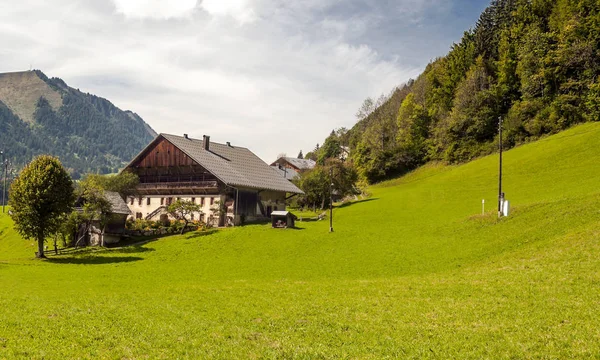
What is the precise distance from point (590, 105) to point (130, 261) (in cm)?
8245

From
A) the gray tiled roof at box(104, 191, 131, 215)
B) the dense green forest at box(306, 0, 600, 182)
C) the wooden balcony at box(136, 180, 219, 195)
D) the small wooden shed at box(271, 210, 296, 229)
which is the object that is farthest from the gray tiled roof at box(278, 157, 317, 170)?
the small wooden shed at box(271, 210, 296, 229)

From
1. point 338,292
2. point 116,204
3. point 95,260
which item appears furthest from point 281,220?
point 338,292

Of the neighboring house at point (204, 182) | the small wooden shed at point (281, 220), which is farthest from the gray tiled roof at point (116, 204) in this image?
the small wooden shed at point (281, 220)

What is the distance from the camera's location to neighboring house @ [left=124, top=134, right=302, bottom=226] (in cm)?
6506

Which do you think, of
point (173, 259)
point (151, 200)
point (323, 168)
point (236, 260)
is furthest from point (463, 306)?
point (323, 168)

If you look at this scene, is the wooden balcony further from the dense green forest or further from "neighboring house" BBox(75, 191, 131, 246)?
the dense green forest

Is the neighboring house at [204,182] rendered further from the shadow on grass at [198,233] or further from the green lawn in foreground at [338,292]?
the green lawn in foreground at [338,292]

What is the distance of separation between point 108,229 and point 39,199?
1272 centimetres

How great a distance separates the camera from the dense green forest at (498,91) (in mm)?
89688

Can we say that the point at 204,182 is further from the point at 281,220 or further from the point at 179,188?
the point at 281,220

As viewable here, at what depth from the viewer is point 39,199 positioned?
46469mm

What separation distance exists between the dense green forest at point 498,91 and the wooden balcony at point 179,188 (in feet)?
208

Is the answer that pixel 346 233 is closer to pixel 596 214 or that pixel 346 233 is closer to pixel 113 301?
pixel 596 214

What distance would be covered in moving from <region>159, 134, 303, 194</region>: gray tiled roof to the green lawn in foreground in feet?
42.4
